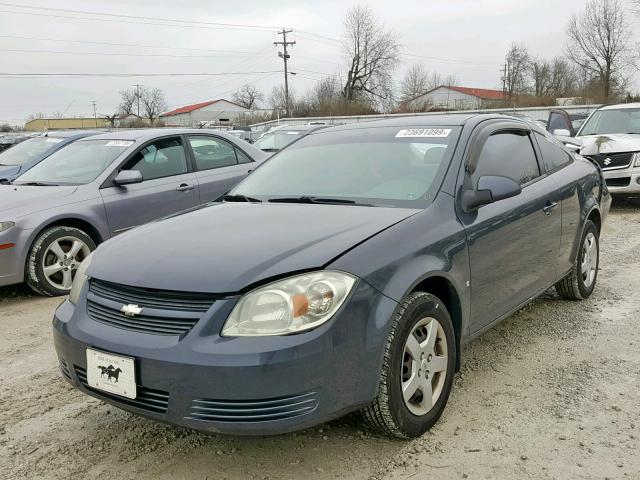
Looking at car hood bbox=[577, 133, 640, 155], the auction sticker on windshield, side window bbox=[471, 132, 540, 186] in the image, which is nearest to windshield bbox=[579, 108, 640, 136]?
car hood bbox=[577, 133, 640, 155]

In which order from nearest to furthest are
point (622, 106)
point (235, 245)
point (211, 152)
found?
1. point (235, 245)
2. point (211, 152)
3. point (622, 106)

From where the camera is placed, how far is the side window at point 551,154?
439 cm

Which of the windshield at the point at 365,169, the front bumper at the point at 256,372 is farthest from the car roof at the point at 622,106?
the front bumper at the point at 256,372

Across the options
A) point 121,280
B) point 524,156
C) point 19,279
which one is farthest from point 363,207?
point 19,279

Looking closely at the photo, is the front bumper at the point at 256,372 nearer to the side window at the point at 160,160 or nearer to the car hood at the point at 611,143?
the side window at the point at 160,160

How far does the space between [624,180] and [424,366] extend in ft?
26.9

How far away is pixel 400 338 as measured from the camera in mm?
2568

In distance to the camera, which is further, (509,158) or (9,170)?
(9,170)

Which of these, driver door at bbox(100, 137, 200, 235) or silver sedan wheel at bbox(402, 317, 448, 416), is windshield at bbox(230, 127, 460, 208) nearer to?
silver sedan wheel at bbox(402, 317, 448, 416)

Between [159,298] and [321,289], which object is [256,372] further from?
[159,298]

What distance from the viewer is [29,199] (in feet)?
18.2

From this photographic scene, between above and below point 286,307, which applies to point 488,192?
above

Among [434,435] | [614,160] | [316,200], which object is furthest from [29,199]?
[614,160]

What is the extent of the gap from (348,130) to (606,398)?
224 centimetres
